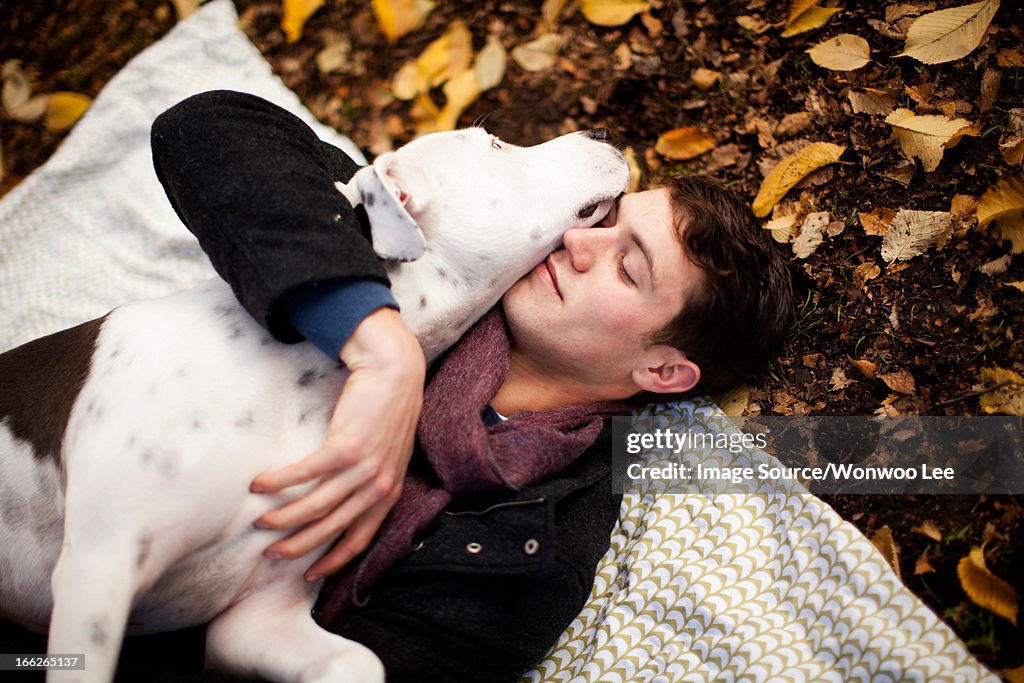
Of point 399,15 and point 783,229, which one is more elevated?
point 399,15

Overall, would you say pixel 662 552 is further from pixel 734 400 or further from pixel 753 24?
pixel 753 24

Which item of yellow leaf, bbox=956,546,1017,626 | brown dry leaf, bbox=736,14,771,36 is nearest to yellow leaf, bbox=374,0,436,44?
brown dry leaf, bbox=736,14,771,36

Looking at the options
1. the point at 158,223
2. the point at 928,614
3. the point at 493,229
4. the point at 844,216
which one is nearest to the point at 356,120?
the point at 158,223

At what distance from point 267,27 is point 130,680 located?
3.04 meters

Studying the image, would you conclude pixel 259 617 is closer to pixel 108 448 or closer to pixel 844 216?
pixel 108 448

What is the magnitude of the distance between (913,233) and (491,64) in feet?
6.61

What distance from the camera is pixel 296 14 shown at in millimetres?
3697

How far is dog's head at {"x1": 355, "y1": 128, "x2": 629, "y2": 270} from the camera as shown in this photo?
1.98m

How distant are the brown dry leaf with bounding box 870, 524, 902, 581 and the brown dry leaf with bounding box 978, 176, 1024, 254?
3.26 feet

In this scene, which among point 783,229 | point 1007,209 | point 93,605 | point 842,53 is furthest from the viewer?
point 842,53

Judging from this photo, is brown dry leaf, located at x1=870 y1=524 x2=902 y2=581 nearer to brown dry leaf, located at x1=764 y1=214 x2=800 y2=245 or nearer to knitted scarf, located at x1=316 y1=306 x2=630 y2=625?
knitted scarf, located at x1=316 y1=306 x2=630 y2=625

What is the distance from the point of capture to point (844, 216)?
108 inches

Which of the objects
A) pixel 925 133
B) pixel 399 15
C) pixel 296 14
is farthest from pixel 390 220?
pixel 296 14

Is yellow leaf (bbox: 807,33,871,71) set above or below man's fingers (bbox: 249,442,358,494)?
below
